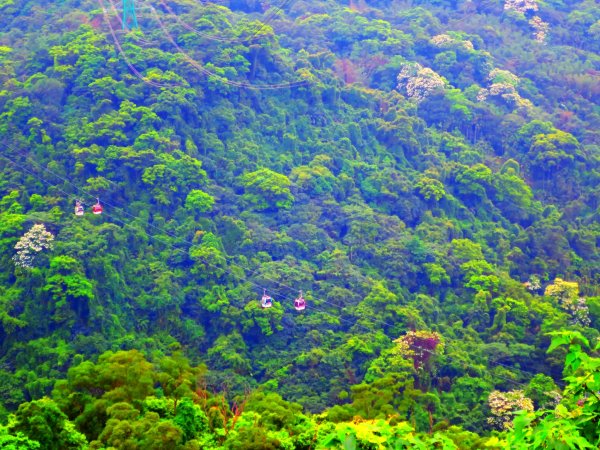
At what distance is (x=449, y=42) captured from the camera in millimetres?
42188

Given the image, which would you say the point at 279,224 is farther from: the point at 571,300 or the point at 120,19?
the point at 120,19

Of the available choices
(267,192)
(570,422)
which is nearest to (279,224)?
(267,192)

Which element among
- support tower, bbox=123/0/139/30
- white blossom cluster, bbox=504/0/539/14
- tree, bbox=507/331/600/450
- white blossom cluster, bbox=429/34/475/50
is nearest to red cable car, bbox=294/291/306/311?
support tower, bbox=123/0/139/30

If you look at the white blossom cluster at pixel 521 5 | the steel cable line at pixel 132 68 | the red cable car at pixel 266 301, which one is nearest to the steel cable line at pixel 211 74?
the steel cable line at pixel 132 68

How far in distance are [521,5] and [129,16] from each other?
24323 mm

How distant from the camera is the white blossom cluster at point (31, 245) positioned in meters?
23.1

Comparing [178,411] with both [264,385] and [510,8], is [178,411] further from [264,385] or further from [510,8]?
[510,8]

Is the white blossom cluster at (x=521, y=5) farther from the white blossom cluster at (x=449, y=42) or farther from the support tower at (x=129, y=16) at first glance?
the support tower at (x=129, y=16)

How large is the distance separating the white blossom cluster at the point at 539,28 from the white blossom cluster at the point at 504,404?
28.4 m

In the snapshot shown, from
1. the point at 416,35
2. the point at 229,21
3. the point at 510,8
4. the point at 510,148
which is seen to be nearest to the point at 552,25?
the point at 510,8

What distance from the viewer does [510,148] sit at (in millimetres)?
36469

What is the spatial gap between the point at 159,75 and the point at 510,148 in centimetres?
1701

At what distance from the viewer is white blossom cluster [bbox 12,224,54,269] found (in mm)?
23141

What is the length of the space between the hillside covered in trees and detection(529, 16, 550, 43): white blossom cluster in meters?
2.23
